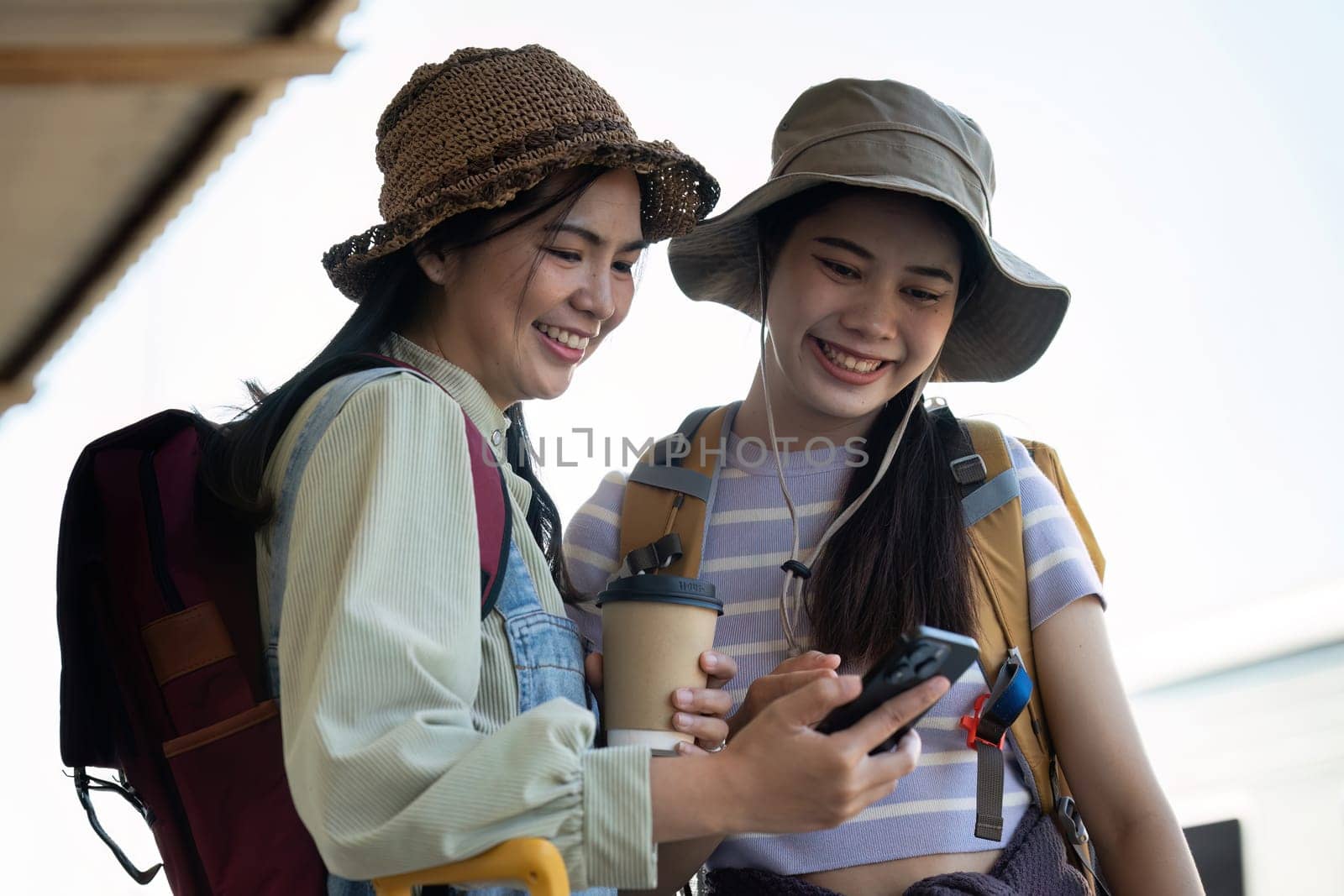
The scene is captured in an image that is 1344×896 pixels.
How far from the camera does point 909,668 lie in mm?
1219

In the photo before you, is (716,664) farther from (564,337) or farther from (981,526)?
(981,526)

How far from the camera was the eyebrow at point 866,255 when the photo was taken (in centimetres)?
212

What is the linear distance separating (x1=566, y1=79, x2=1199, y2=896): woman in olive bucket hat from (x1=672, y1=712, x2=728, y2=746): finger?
104 mm

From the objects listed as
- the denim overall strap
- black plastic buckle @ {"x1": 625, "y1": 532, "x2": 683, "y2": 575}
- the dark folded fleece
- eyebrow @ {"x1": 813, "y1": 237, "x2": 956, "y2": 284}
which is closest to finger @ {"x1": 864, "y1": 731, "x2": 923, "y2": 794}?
the denim overall strap

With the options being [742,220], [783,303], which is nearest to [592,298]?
[783,303]

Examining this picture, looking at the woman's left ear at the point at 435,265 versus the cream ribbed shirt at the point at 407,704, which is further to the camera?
the woman's left ear at the point at 435,265

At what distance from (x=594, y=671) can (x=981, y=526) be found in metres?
0.76

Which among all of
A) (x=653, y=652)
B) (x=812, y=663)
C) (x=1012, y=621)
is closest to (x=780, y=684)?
(x=812, y=663)

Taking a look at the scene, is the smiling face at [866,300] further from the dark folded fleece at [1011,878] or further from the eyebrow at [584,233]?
the dark folded fleece at [1011,878]

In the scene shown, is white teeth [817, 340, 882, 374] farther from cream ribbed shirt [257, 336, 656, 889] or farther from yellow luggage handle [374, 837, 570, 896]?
yellow luggage handle [374, 837, 570, 896]

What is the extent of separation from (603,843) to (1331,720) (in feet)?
12.7

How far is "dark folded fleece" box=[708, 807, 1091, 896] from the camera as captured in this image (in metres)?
1.78

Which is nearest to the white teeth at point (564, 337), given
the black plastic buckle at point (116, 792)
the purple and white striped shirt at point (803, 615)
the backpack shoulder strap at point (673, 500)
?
the backpack shoulder strap at point (673, 500)

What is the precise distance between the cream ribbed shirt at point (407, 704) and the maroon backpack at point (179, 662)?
0.36 feet
